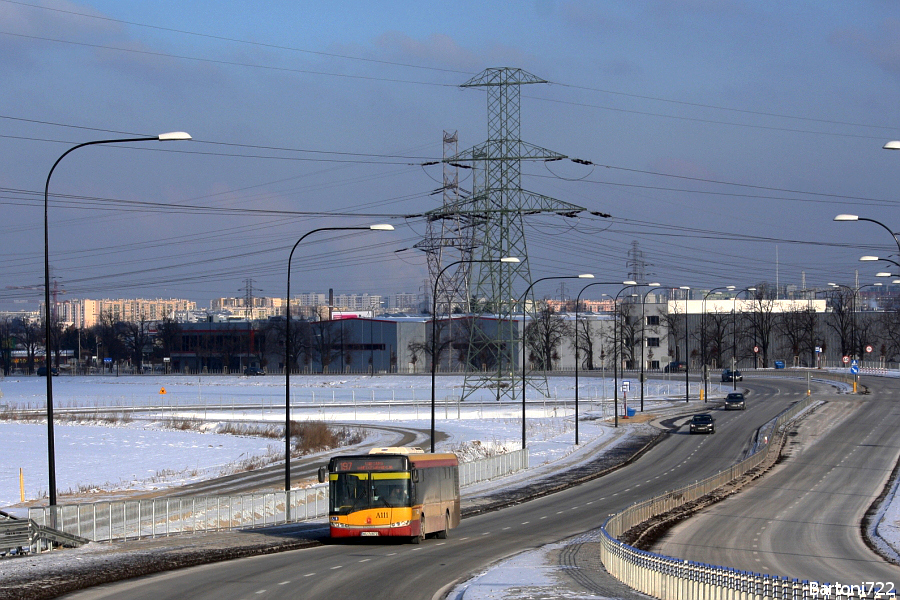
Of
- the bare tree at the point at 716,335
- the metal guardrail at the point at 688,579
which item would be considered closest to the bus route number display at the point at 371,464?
the metal guardrail at the point at 688,579

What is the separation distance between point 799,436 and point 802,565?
42.3 m

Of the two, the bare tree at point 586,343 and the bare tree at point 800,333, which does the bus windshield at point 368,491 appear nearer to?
the bare tree at point 586,343

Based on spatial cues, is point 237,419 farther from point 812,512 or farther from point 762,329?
point 762,329

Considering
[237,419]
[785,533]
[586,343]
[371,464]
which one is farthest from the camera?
[586,343]

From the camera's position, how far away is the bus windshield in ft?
91.4

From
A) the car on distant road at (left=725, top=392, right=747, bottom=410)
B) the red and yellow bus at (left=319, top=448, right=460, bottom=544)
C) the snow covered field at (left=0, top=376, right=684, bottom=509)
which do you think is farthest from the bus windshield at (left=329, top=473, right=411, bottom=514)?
the car on distant road at (left=725, top=392, right=747, bottom=410)

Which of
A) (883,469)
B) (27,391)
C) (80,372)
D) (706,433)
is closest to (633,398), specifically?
(706,433)

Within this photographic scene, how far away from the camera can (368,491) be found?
2784 centimetres

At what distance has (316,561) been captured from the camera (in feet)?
80.8

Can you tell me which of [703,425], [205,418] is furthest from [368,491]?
[205,418]

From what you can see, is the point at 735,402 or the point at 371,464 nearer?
the point at 371,464

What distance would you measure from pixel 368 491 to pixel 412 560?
3.25 meters

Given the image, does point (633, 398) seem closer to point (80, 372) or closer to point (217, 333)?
point (217, 333)

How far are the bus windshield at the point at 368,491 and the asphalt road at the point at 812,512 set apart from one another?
7806 millimetres
